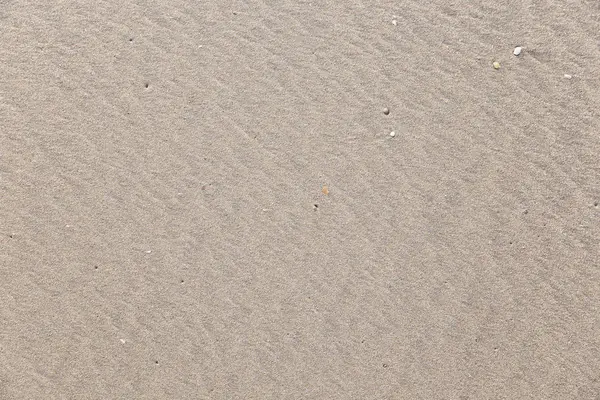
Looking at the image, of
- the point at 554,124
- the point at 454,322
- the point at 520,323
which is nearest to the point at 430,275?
the point at 454,322

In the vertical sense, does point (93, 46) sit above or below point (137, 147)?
above

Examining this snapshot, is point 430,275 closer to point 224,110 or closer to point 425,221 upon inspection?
point 425,221

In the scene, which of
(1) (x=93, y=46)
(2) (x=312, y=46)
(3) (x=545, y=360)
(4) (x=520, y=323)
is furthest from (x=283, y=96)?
(3) (x=545, y=360)

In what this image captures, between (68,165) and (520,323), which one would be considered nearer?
(520,323)

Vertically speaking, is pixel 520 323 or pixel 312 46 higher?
pixel 312 46

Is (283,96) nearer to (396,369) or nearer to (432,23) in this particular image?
(432,23)

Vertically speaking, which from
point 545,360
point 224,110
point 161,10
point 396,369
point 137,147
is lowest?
point 396,369
